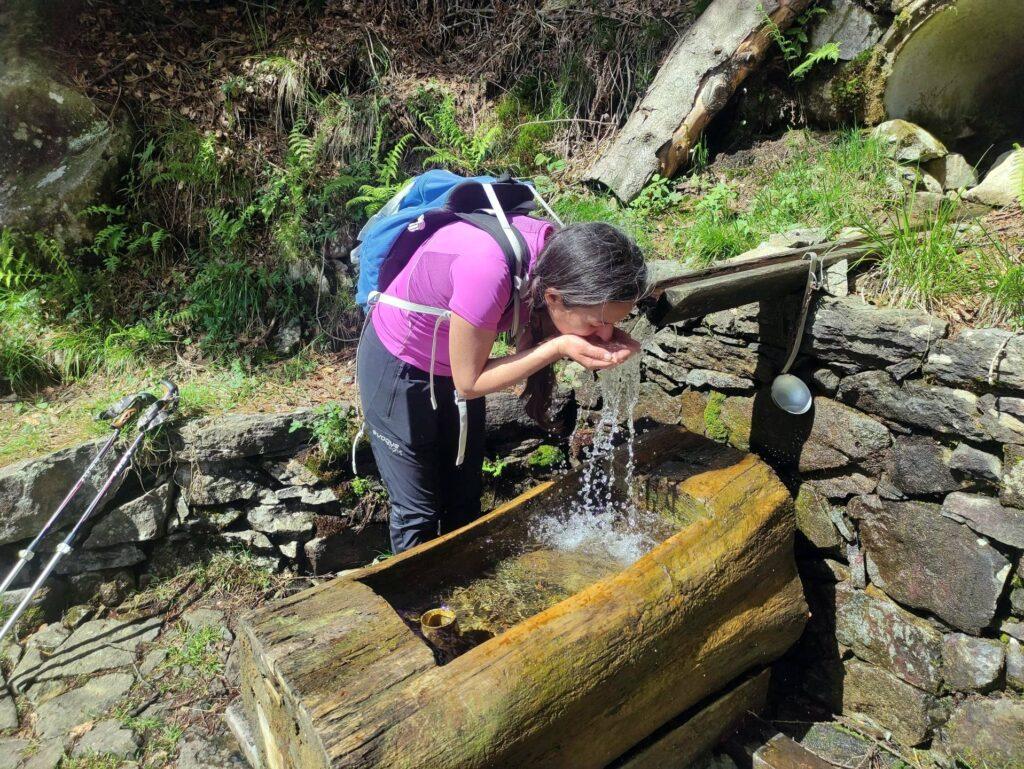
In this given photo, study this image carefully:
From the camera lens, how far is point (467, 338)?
81.8 inches

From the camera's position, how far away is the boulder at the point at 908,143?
367 centimetres

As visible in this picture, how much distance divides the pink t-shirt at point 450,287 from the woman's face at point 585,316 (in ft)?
0.40

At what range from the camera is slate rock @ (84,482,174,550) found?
11.4ft

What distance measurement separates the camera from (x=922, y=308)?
2.67 metres

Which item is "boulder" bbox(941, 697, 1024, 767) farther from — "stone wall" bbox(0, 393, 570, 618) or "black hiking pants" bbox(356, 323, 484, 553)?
"stone wall" bbox(0, 393, 570, 618)

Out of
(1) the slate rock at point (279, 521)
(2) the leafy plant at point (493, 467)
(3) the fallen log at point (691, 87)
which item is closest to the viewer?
(1) the slate rock at point (279, 521)

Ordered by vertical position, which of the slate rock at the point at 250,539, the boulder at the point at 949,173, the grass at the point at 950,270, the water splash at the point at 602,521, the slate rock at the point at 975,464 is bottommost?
the slate rock at the point at 250,539

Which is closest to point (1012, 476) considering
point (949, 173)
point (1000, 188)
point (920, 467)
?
point (920, 467)

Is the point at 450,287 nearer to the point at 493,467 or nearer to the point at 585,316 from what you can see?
the point at 585,316

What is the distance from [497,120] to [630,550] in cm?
352

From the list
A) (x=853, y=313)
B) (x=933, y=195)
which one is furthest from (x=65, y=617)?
(x=933, y=195)

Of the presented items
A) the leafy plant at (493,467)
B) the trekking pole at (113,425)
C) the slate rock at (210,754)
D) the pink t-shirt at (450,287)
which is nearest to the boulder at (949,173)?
the pink t-shirt at (450,287)

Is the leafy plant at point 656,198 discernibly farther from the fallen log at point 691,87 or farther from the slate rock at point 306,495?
the slate rock at point 306,495

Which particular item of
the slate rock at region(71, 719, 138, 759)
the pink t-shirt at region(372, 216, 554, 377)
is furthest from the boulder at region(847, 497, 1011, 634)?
the slate rock at region(71, 719, 138, 759)
